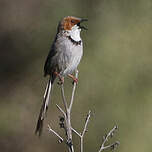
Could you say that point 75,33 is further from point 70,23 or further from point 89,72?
point 89,72

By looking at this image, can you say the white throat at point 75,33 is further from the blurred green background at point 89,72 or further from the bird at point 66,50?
the blurred green background at point 89,72

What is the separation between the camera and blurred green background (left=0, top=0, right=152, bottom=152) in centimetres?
1007

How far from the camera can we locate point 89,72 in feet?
35.2

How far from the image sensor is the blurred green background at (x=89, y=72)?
10.1 m

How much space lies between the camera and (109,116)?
1007 centimetres

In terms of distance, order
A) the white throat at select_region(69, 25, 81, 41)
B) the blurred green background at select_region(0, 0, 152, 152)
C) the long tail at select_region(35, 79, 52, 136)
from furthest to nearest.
Result: the blurred green background at select_region(0, 0, 152, 152) → the white throat at select_region(69, 25, 81, 41) → the long tail at select_region(35, 79, 52, 136)

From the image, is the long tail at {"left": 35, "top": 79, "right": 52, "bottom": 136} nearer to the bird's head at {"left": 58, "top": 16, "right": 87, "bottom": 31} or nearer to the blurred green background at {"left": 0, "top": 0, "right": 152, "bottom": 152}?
the bird's head at {"left": 58, "top": 16, "right": 87, "bottom": 31}

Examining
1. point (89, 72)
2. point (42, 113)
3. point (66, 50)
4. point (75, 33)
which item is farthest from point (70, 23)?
point (89, 72)

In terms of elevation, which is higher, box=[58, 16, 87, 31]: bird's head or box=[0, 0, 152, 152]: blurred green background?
box=[58, 16, 87, 31]: bird's head

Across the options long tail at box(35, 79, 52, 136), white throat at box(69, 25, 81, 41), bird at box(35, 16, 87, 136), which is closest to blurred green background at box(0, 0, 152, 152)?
long tail at box(35, 79, 52, 136)

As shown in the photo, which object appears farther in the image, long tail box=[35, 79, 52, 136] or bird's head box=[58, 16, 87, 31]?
bird's head box=[58, 16, 87, 31]

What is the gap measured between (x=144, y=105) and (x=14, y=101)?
3948 mm

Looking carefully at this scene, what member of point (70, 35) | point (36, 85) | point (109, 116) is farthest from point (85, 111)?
point (70, 35)

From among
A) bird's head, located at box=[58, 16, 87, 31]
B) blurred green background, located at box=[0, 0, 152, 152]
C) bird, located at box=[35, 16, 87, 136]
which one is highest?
bird's head, located at box=[58, 16, 87, 31]
